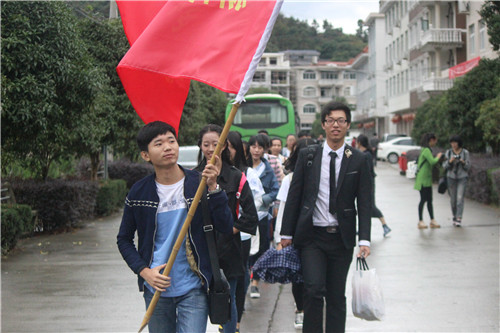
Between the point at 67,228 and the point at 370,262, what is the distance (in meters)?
6.73

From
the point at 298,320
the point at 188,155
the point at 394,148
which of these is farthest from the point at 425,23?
the point at 298,320

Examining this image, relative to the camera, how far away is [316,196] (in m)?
5.66

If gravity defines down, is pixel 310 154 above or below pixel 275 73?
below

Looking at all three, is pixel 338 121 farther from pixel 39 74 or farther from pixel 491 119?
pixel 491 119

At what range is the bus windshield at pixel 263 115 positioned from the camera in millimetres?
27250

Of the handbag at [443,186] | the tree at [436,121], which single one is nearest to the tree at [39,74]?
the handbag at [443,186]

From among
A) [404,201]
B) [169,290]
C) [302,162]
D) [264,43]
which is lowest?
[404,201]

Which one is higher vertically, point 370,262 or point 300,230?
point 300,230

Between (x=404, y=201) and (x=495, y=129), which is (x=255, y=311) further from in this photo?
(x=404, y=201)

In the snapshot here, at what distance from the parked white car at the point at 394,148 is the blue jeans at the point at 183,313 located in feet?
131

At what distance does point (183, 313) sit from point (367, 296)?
1.83 meters

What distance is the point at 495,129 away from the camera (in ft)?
57.0

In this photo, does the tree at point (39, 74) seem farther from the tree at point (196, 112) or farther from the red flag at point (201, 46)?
the tree at point (196, 112)

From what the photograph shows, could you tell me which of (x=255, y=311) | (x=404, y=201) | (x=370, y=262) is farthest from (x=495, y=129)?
(x=255, y=311)
